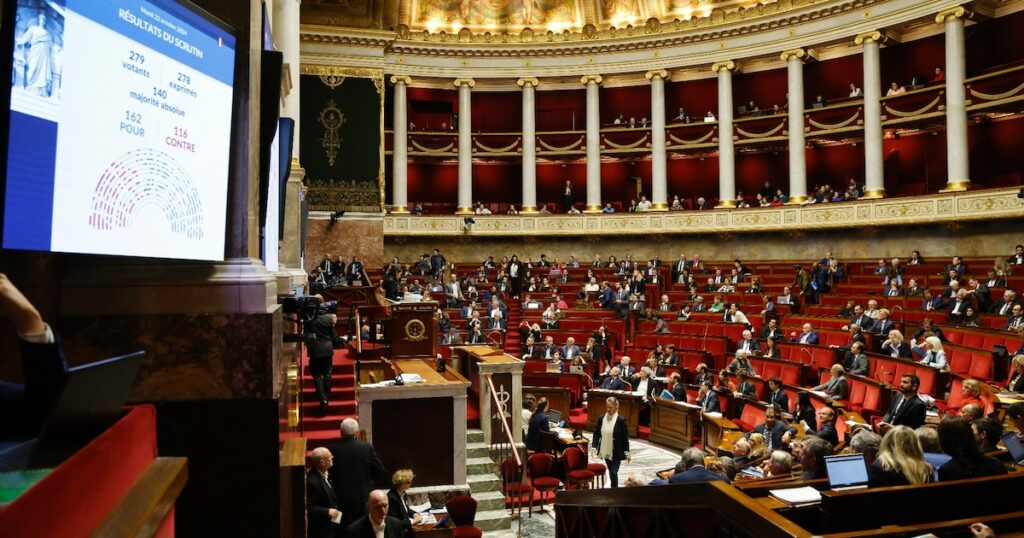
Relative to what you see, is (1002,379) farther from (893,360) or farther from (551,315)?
(551,315)

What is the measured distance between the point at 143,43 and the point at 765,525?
3.28 metres

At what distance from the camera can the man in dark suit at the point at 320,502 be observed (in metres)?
5.48

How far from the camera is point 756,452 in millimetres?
8016

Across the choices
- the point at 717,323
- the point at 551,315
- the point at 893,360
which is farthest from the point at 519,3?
the point at 893,360

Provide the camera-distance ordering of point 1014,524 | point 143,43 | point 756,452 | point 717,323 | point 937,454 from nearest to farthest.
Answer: point 143,43
point 1014,524
point 937,454
point 756,452
point 717,323

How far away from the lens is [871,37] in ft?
71.8

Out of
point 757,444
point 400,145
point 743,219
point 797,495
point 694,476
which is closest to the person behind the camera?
point 797,495

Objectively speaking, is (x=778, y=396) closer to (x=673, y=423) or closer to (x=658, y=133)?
(x=673, y=423)

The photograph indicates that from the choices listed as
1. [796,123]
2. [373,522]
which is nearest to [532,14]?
[796,123]

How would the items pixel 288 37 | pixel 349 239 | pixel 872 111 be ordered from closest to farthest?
pixel 288 37 → pixel 872 111 → pixel 349 239

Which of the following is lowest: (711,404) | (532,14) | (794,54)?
(711,404)

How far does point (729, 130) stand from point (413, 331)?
16751 mm

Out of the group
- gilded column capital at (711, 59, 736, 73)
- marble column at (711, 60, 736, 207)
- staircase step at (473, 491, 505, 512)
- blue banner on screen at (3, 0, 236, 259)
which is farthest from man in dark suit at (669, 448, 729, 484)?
gilded column capital at (711, 59, 736, 73)

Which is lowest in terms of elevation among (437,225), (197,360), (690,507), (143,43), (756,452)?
(756,452)
